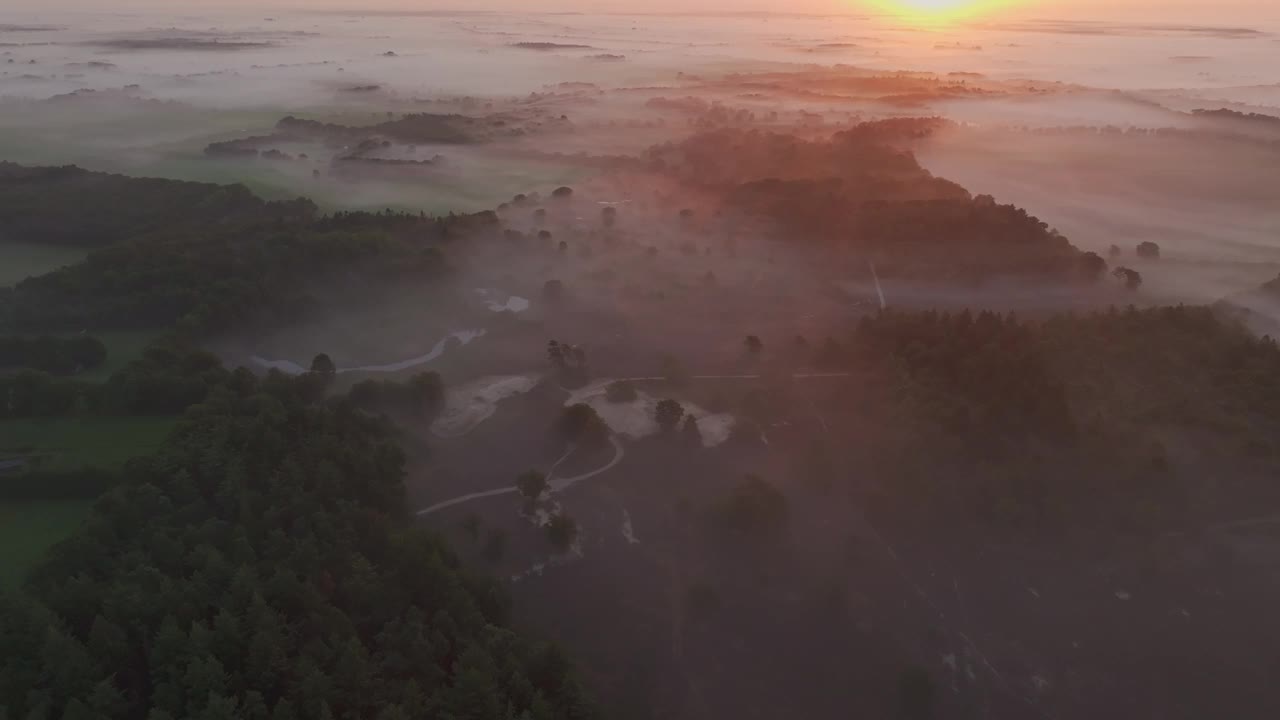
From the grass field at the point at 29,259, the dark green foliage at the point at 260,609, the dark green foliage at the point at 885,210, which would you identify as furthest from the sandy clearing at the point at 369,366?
the dark green foliage at the point at 885,210

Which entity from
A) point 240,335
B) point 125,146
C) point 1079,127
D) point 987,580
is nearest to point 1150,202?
point 1079,127

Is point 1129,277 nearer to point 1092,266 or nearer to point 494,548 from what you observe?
point 1092,266

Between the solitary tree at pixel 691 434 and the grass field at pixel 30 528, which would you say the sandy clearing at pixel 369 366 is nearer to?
→ the grass field at pixel 30 528

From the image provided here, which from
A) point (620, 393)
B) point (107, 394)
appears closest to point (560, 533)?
point (620, 393)

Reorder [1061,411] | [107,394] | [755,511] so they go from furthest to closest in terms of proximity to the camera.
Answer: [1061,411] → [107,394] → [755,511]

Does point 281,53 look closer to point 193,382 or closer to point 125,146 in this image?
point 125,146

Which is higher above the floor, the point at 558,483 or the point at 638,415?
the point at 638,415
